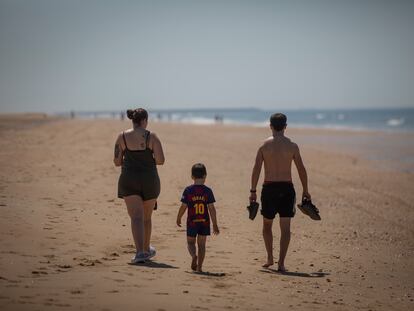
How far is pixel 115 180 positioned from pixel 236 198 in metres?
3.30

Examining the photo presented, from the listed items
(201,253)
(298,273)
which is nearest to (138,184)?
(201,253)

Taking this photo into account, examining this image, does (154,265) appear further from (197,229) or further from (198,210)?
(198,210)

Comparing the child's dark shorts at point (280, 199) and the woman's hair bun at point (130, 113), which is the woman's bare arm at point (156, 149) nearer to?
the woman's hair bun at point (130, 113)

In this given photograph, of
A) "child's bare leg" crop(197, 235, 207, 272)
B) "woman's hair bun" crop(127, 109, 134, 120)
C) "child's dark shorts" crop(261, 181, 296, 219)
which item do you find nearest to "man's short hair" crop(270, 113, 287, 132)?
"child's dark shorts" crop(261, 181, 296, 219)

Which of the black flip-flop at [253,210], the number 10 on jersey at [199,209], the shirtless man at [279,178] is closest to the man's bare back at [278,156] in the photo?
the shirtless man at [279,178]

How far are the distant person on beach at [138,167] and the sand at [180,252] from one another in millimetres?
514

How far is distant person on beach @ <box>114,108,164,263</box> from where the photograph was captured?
6.32 m

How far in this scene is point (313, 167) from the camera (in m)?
20.3

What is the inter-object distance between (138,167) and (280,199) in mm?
1823

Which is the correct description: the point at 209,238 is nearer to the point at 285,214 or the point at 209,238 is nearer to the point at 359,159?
the point at 285,214

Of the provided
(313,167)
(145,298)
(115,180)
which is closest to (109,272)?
(145,298)

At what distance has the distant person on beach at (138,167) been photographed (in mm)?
6320

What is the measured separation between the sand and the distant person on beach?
0.51m

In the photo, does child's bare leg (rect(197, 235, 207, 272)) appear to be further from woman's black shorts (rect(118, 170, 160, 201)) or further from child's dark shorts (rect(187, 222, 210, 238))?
woman's black shorts (rect(118, 170, 160, 201))
